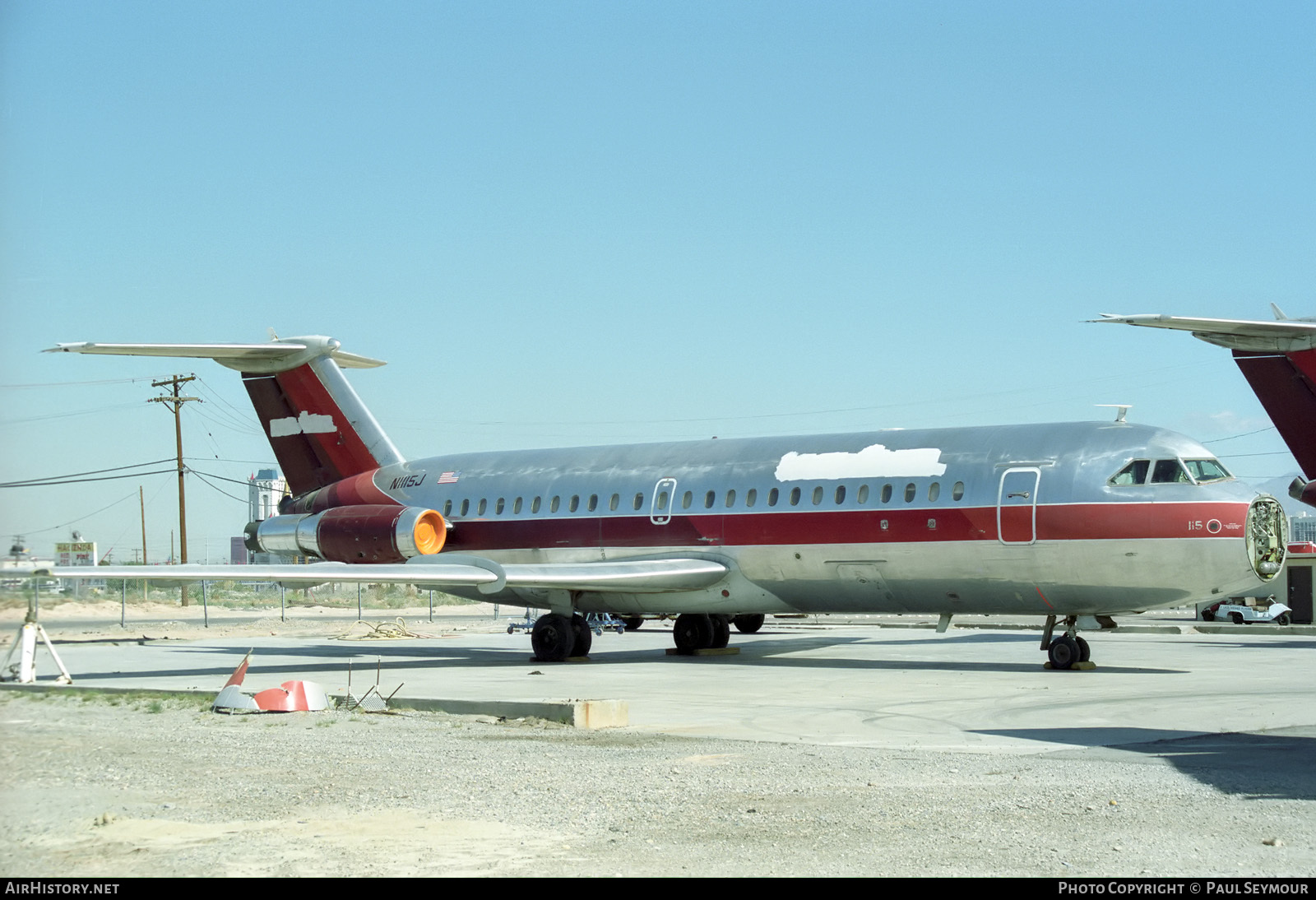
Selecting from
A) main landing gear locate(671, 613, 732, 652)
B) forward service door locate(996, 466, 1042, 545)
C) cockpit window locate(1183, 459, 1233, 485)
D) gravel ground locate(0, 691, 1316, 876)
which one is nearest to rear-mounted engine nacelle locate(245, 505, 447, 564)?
main landing gear locate(671, 613, 732, 652)

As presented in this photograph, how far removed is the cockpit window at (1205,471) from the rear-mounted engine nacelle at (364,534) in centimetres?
1372

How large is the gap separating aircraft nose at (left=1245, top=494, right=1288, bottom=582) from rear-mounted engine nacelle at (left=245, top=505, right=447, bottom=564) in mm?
14523

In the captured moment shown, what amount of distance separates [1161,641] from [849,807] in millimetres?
25309

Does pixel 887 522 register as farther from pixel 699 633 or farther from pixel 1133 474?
pixel 699 633

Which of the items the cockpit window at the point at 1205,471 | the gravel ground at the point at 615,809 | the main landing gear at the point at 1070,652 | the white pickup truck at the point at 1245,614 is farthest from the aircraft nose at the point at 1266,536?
the white pickup truck at the point at 1245,614

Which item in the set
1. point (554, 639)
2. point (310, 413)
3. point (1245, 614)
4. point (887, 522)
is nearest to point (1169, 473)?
point (887, 522)

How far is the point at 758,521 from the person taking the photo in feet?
78.8

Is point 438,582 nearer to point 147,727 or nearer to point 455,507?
point 455,507

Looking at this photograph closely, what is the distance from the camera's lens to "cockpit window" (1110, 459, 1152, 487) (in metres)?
20.8

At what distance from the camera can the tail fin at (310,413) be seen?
96.5 feet

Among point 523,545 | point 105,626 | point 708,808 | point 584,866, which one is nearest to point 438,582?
point 523,545

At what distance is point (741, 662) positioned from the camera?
24.6m

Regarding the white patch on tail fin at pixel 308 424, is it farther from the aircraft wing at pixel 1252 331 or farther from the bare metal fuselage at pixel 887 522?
the aircraft wing at pixel 1252 331

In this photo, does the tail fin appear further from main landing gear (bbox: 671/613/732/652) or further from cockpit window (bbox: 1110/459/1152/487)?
cockpit window (bbox: 1110/459/1152/487)
